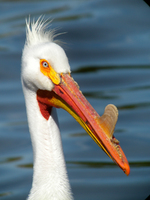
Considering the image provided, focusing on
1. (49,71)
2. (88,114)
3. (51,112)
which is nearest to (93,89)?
(51,112)

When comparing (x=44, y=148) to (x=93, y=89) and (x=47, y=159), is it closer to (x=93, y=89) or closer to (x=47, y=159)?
(x=47, y=159)

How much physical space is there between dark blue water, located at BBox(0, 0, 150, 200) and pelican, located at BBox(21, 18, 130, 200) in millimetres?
1029

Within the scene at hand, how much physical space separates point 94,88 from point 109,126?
674 cm

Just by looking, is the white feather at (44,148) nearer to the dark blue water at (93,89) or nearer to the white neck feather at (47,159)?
the white neck feather at (47,159)

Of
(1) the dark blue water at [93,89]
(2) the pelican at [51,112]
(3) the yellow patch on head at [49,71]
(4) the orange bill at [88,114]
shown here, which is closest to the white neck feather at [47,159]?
(2) the pelican at [51,112]

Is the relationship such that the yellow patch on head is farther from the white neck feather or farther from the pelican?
the white neck feather

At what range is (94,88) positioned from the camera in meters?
10.6

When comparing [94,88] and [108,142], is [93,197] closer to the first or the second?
[108,142]

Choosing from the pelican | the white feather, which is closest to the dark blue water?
the white feather

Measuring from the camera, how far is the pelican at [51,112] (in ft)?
13.0

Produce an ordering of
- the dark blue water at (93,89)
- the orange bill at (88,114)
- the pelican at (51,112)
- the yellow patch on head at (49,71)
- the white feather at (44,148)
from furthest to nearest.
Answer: the dark blue water at (93,89) < the white feather at (44,148) < the yellow patch on head at (49,71) < the pelican at (51,112) < the orange bill at (88,114)

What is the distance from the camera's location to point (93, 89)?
1064 cm

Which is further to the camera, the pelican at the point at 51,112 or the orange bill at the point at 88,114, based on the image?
the pelican at the point at 51,112

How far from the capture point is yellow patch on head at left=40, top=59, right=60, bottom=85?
416 centimetres
